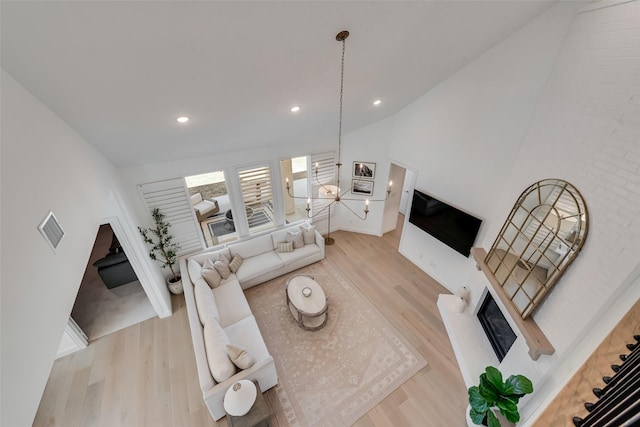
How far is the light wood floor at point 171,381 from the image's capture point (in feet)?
9.97

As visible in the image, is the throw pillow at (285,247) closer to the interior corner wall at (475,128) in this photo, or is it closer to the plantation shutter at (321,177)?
the plantation shutter at (321,177)

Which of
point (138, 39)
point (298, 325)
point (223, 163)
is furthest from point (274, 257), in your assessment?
point (138, 39)

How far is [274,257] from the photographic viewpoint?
16.9ft

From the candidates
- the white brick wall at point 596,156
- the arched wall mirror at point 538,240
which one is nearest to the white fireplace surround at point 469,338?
the arched wall mirror at point 538,240

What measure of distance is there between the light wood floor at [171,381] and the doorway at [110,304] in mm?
220

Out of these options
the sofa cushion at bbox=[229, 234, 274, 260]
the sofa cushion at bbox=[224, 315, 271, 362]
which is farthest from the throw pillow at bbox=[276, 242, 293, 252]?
the sofa cushion at bbox=[224, 315, 271, 362]

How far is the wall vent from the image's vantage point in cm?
158

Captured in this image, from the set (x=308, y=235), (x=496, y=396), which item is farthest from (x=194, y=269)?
(x=496, y=396)

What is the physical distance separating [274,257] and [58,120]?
3.75m

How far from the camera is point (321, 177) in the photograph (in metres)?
5.86

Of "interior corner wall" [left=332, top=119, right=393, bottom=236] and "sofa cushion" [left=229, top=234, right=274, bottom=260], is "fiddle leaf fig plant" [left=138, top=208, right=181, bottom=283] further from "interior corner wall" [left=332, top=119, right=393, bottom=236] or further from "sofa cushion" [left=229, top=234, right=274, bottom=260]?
"interior corner wall" [left=332, top=119, right=393, bottom=236]

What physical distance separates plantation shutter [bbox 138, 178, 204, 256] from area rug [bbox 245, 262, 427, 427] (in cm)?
165

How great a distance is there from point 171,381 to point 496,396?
13.2ft

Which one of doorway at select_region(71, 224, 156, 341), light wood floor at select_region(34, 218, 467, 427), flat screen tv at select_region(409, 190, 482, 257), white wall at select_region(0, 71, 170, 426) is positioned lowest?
light wood floor at select_region(34, 218, 467, 427)
